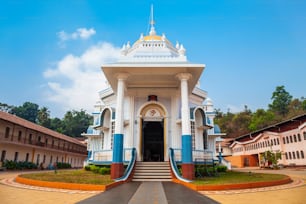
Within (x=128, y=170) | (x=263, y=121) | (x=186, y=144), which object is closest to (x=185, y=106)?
(x=186, y=144)

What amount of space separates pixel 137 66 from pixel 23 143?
22.3m

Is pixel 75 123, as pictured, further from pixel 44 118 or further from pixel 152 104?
pixel 152 104

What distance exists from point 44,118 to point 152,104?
185ft

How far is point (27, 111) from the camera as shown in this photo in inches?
2507

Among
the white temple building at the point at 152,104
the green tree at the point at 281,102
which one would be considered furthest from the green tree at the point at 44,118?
the green tree at the point at 281,102

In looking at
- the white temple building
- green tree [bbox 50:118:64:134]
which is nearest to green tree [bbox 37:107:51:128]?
green tree [bbox 50:118:64:134]

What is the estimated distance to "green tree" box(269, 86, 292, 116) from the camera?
60.4 m

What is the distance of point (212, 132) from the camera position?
1905cm

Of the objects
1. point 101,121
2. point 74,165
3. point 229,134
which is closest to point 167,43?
point 101,121

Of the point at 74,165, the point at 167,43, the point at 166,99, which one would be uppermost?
the point at 167,43

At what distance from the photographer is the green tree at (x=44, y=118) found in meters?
59.8

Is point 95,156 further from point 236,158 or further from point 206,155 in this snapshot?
point 236,158

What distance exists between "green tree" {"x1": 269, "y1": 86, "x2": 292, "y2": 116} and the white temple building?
5338 cm

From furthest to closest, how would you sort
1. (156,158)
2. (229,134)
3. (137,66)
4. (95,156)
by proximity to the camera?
1. (229,134)
2. (156,158)
3. (95,156)
4. (137,66)
